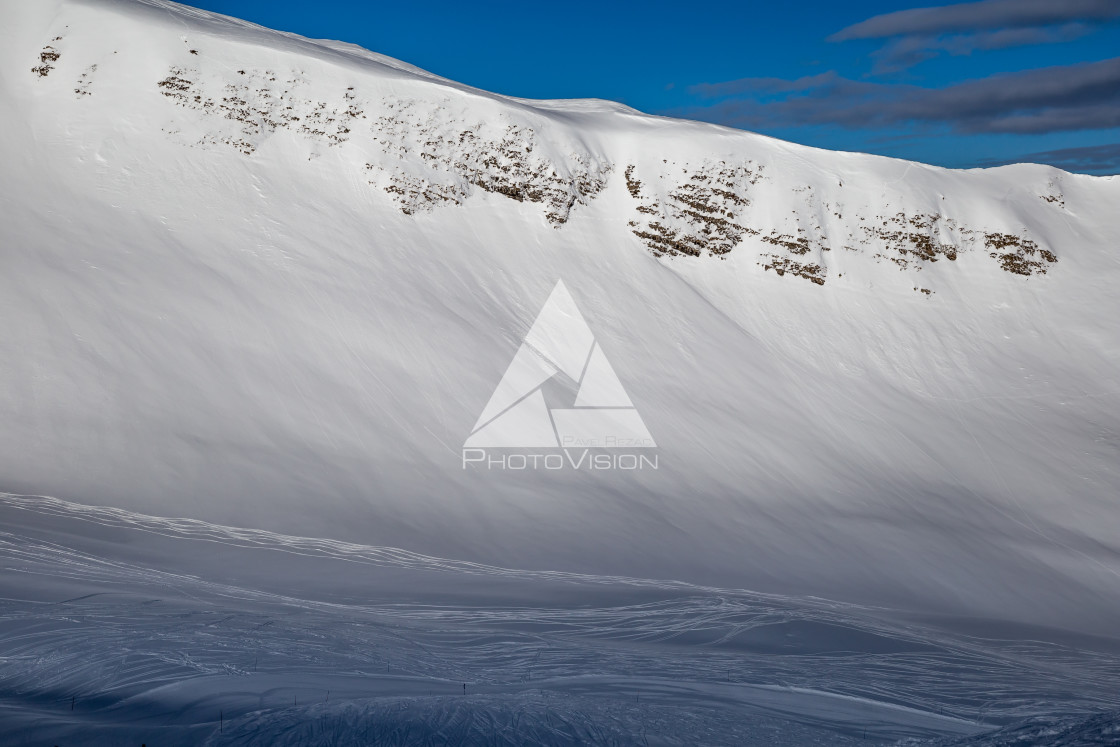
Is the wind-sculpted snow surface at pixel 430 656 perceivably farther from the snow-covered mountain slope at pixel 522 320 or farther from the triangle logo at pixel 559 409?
the triangle logo at pixel 559 409

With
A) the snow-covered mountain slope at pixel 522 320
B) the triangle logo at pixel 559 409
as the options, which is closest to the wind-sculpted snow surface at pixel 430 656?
the snow-covered mountain slope at pixel 522 320

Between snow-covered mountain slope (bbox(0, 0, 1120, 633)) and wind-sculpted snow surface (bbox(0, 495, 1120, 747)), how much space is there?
1247 mm

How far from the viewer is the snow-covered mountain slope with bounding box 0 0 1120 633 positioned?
11836 millimetres

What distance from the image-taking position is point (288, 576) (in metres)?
8.85

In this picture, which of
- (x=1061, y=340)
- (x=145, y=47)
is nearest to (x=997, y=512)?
(x=1061, y=340)

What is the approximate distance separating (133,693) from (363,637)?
2105 mm

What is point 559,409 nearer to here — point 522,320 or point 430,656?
point 522,320

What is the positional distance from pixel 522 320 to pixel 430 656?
11401mm

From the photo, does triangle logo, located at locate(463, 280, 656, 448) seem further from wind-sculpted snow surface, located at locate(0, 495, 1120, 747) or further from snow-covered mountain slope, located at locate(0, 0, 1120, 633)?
wind-sculpted snow surface, located at locate(0, 495, 1120, 747)

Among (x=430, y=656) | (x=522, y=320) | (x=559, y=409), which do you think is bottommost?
(x=430, y=656)

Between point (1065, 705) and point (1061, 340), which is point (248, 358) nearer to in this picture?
point (1065, 705)

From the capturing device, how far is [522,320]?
17.6 m

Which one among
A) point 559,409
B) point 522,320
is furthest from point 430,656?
point 522,320

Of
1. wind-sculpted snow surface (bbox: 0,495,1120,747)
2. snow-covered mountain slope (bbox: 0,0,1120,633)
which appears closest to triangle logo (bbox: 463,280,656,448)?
snow-covered mountain slope (bbox: 0,0,1120,633)
